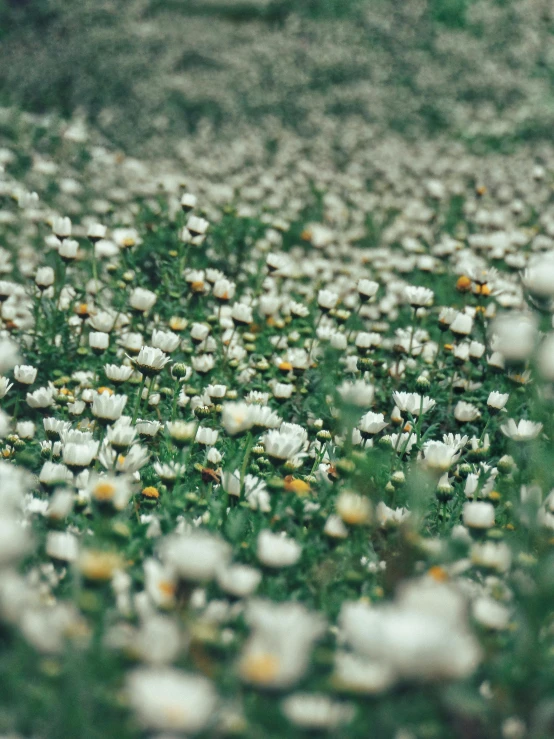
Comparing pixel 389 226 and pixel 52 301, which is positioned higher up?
pixel 52 301

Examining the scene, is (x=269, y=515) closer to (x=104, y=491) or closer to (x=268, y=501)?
(x=268, y=501)

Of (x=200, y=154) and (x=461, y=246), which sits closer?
(x=461, y=246)

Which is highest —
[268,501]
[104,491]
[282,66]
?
[104,491]

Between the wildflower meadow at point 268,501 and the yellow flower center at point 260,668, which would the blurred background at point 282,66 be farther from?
the yellow flower center at point 260,668

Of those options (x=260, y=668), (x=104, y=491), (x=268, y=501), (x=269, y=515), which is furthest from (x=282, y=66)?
(x=260, y=668)

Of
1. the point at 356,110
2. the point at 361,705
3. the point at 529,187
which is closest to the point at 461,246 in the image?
the point at 529,187

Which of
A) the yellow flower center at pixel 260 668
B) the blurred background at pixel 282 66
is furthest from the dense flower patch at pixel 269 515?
the blurred background at pixel 282 66

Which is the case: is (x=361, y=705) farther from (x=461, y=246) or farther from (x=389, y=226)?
(x=389, y=226)
